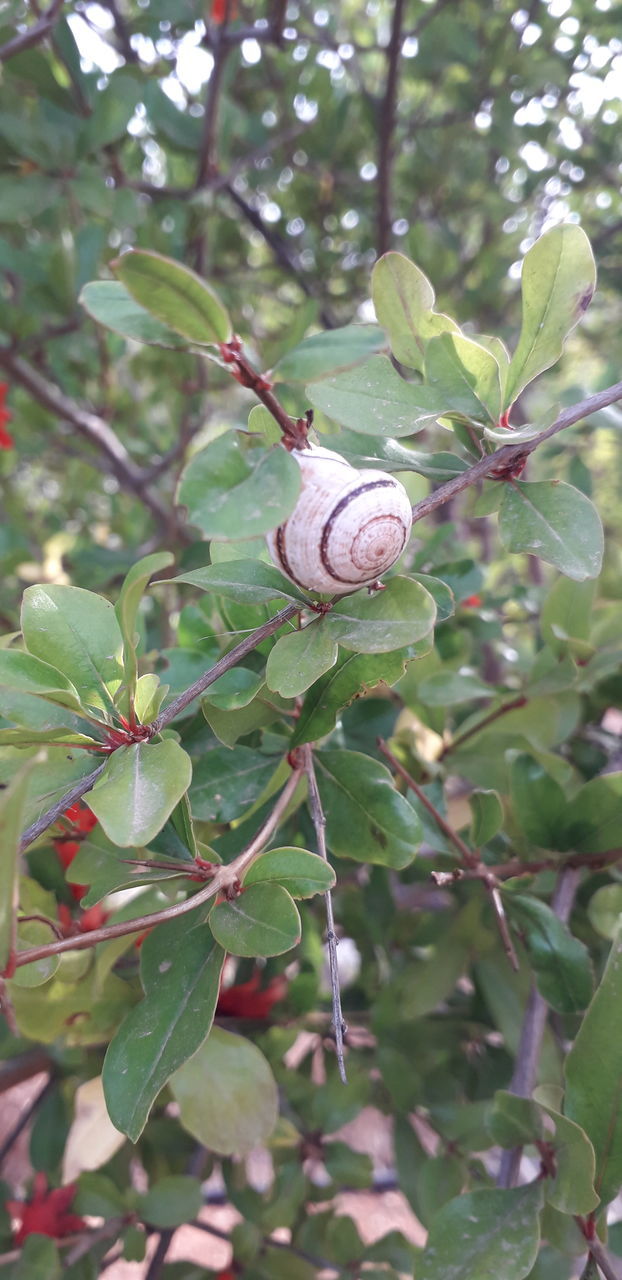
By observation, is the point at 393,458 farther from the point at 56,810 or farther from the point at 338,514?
the point at 56,810

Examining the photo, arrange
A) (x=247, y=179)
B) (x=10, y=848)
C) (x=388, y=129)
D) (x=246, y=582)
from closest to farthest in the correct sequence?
(x=10, y=848) < (x=246, y=582) < (x=388, y=129) < (x=247, y=179)

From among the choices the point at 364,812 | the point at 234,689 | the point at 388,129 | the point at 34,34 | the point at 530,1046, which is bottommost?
the point at 530,1046

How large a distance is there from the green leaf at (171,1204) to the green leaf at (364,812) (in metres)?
0.46

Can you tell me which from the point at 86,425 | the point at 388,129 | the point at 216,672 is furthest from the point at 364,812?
the point at 388,129

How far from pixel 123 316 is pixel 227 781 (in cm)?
28

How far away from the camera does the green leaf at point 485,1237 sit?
421 millimetres

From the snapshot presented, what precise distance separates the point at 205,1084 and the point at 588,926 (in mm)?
403

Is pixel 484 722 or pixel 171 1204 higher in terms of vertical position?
pixel 484 722

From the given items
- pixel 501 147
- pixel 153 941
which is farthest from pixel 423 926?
pixel 501 147

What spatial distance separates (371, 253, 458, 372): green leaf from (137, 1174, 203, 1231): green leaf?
728 millimetres

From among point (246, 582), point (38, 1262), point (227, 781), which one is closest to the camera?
point (246, 582)

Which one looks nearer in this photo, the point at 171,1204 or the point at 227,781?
the point at 227,781

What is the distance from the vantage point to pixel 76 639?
420 mm

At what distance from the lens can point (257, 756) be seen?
1.66ft
